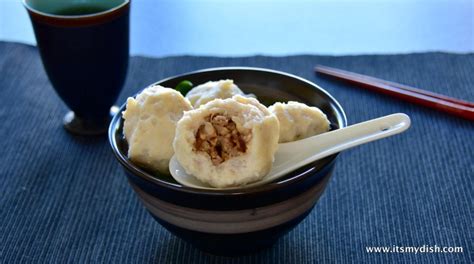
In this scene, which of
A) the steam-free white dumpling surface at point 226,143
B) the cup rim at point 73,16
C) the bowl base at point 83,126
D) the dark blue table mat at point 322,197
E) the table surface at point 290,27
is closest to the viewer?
the steam-free white dumpling surface at point 226,143

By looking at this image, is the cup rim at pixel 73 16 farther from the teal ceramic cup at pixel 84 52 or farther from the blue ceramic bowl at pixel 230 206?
the blue ceramic bowl at pixel 230 206

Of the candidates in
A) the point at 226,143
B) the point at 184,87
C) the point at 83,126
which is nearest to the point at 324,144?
the point at 226,143

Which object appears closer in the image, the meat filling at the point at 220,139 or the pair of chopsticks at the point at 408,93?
the meat filling at the point at 220,139

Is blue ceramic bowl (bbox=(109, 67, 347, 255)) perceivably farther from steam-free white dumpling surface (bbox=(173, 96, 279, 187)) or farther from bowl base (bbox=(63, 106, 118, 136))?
bowl base (bbox=(63, 106, 118, 136))

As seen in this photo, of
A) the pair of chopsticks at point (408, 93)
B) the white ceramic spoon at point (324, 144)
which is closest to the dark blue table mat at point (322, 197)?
the pair of chopsticks at point (408, 93)

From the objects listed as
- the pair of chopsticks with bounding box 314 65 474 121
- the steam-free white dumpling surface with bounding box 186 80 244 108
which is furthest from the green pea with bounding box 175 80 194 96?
the pair of chopsticks with bounding box 314 65 474 121

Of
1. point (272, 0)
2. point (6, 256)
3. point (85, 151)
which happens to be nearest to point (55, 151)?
point (85, 151)

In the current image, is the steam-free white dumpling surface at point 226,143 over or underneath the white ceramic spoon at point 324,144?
over
